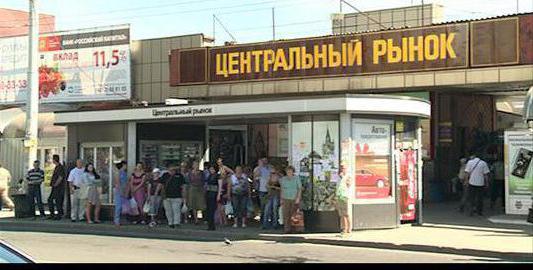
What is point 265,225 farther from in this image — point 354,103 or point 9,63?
point 9,63

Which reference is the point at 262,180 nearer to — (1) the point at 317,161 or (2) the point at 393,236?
(1) the point at 317,161

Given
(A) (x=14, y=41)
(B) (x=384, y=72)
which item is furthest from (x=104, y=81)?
(B) (x=384, y=72)

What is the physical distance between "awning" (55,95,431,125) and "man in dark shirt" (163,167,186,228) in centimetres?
168

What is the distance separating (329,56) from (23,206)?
33.5ft

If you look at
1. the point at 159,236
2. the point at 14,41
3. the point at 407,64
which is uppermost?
the point at 14,41

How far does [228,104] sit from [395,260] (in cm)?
691

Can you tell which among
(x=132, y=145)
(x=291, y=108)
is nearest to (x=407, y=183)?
(x=291, y=108)

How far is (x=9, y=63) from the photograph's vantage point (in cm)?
3025

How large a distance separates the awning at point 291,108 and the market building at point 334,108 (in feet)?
0.09

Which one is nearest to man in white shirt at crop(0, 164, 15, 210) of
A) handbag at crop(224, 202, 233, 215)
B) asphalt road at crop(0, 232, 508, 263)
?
asphalt road at crop(0, 232, 508, 263)

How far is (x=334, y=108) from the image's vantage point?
16.1 meters

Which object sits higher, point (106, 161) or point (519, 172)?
point (106, 161)

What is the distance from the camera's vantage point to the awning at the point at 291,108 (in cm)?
1614

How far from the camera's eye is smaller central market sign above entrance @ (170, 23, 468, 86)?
67.1 feet
